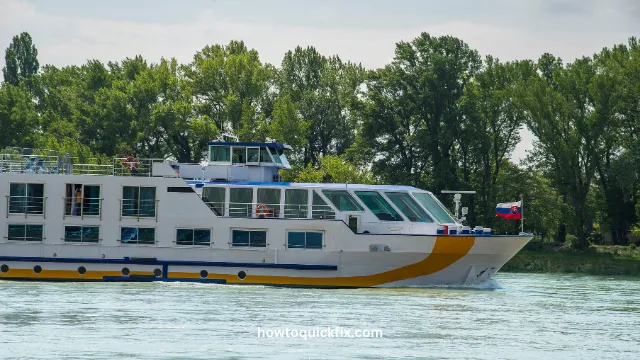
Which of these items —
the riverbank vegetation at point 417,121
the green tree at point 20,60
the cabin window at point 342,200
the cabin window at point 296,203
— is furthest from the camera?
the green tree at point 20,60

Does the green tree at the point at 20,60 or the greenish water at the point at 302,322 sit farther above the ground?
the green tree at the point at 20,60

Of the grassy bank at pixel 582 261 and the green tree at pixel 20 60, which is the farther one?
the green tree at pixel 20 60

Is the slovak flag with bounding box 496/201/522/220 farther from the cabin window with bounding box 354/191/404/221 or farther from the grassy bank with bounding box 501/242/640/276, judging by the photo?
the grassy bank with bounding box 501/242/640/276

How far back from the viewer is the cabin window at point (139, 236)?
36.2 metres

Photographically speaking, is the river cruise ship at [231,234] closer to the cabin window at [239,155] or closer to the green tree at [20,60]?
the cabin window at [239,155]

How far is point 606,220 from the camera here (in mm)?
68188

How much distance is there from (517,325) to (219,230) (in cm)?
1203

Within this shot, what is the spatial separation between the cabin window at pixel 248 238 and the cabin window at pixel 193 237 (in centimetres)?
87

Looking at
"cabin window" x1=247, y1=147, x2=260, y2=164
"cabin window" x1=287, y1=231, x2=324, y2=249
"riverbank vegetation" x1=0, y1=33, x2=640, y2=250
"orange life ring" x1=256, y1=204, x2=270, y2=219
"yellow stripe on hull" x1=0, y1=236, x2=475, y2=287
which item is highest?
"riverbank vegetation" x1=0, y1=33, x2=640, y2=250

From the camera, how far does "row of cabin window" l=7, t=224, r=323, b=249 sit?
1416 inches

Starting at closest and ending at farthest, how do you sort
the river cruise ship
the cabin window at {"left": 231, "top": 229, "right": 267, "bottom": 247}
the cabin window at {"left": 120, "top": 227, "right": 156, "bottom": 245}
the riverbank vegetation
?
1. the river cruise ship
2. the cabin window at {"left": 231, "top": 229, "right": 267, "bottom": 247}
3. the cabin window at {"left": 120, "top": 227, "right": 156, "bottom": 245}
4. the riverbank vegetation

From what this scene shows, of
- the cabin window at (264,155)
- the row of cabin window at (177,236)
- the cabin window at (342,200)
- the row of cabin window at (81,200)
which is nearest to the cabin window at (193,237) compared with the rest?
the row of cabin window at (177,236)

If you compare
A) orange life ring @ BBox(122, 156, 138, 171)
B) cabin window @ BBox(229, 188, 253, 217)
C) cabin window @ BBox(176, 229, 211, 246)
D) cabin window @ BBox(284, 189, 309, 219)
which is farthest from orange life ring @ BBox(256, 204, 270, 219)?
orange life ring @ BBox(122, 156, 138, 171)

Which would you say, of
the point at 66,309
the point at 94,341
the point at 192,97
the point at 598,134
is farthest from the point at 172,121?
the point at 94,341
